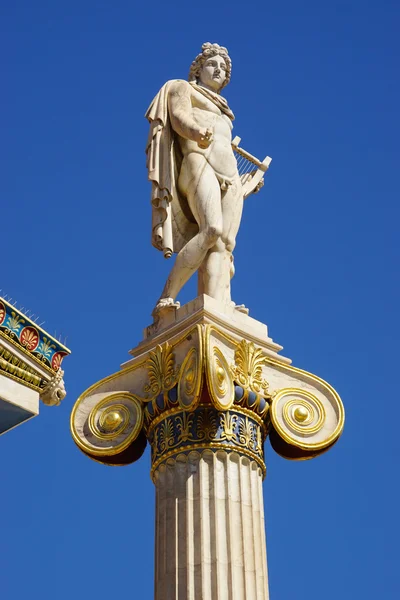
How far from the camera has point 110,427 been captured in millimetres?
23234

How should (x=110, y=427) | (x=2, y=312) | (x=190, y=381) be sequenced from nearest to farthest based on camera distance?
(x=2, y=312)
(x=190, y=381)
(x=110, y=427)

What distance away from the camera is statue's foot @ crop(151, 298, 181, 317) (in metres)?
23.7

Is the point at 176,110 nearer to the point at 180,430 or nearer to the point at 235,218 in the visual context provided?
the point at 235,218

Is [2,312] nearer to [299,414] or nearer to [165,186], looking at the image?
[299,414]

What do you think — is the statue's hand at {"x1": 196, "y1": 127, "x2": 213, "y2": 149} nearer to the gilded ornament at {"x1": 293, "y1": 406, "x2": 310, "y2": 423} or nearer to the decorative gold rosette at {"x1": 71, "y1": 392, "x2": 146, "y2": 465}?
the decorative gold rosette at {"x1": 71, "y1": 392, "x2": 146, "y2": 465}

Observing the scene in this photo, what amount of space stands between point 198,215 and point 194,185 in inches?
21.7

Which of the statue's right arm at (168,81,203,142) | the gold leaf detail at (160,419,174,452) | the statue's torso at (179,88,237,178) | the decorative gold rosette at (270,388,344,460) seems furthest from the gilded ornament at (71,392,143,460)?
the statue's right arm at (168,81,203,142)

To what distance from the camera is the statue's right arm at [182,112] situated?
24.7 metres

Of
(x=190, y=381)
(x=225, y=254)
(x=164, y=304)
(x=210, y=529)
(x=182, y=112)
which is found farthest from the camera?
(x=182, y=112)

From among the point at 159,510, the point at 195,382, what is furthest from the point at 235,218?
the point at 159,510

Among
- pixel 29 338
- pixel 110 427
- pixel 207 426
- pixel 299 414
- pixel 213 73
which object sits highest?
pixel 213 73

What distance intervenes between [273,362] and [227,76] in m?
5.88

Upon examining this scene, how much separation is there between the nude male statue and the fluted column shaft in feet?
9.92

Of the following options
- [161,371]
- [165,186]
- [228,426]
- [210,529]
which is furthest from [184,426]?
[165,186]
